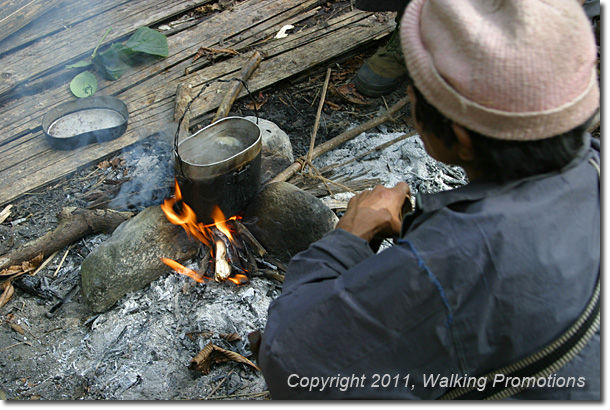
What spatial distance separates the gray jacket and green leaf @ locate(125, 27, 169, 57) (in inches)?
154

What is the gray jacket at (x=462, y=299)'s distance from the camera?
1366 mm

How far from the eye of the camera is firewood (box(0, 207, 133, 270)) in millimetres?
3186

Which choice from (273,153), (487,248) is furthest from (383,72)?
(487,248)

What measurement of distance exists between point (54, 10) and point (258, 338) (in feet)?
16.2

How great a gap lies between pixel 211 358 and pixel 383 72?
3.16 m

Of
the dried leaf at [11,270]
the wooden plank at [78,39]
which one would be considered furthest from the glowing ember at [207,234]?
the wooden plank at [78,39]

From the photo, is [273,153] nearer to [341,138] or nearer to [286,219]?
[341,138]

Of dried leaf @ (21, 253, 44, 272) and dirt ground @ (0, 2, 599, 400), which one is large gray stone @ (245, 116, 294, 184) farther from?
dried leaf @ (21, 253, 44, 272)

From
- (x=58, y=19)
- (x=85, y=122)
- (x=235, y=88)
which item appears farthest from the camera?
(x=58, y=19)

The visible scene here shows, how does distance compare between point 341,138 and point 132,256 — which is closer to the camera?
point 132,256

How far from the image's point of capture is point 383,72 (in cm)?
457

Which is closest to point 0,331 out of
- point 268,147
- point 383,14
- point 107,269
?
point 107,269

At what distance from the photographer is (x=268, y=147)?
3.68m

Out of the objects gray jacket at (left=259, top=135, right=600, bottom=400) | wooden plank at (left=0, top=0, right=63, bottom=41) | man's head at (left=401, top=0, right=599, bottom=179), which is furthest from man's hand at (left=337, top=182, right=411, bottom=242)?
wooden plank at (left=0, top=0, right=63, bottom=41)
